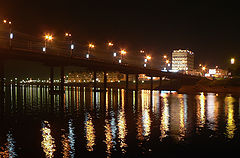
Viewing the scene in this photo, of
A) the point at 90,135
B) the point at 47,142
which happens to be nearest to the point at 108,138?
the point at 90,135

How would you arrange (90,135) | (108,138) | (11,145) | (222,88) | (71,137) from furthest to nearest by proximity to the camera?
(222,88)
(90,135)
(71,137)
(108,138)
(11,145)

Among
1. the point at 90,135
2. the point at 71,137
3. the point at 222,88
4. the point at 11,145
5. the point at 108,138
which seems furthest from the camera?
the point at 222,88

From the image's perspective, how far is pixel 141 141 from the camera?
845 inches

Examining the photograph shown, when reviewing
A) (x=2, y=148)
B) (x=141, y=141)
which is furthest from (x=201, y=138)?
(x=2, y=148)

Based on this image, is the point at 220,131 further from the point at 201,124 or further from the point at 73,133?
the point at 73,133

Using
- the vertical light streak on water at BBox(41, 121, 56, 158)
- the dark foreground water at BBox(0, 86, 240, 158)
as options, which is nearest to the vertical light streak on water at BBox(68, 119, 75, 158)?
the dark foreground water at BBox(0, 86, 240, 158)

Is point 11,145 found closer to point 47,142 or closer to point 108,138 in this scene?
point 47,142

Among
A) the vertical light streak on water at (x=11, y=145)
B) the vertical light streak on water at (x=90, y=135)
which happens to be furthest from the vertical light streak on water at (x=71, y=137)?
the vertical light streak on water at (x=11, y=145)

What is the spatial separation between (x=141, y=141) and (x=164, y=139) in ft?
7.13

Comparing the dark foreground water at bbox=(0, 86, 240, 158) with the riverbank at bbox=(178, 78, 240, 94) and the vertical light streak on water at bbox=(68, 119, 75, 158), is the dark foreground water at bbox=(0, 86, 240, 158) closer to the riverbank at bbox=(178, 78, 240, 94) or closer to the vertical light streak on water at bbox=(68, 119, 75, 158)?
the vertical light streak on water at bbox=(68, 119, 75, 158)

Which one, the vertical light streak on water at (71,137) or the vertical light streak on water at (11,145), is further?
the vertical light streak on water at (71,137)

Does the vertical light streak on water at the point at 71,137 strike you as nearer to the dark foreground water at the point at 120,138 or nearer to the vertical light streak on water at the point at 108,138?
the dark foreground water at the point at 120,138

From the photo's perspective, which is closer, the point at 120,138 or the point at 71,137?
the point at 120,138

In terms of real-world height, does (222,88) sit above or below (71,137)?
above
